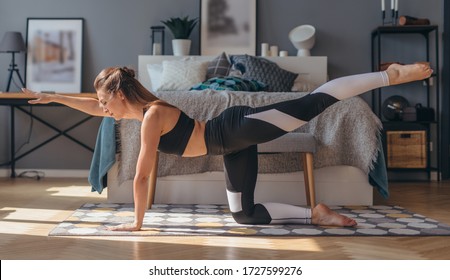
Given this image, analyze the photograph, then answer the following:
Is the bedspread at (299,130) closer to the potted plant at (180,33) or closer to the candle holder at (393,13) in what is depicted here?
the potted plant at (180,33)

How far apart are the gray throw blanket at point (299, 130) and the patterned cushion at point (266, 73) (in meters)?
1.57

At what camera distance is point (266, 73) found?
5160 mm

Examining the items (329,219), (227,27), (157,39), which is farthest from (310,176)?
(157,39)

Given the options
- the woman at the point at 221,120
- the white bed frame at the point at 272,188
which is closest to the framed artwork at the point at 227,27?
the white bed frame at the point at 272,188

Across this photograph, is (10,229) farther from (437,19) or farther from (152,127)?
(437,19)

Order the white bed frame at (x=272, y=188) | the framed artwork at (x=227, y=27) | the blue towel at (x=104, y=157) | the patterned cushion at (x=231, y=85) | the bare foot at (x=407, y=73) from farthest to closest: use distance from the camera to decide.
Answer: the framed artwork at (x=227, y=27) → the patterned cushion at (x=231, y=85) → the white bed frame at (x=272, y=188) → the blue towel at (x=104, y=157) → the bare foot at (x=407, y=73)

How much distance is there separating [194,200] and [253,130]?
1239 millimetres

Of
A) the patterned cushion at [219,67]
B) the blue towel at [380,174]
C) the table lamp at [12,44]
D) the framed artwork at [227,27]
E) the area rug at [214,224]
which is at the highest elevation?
the framed artwork at [227,27]

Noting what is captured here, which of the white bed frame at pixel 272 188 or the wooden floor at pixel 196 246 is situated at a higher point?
the white bed frame at pixel 272 188

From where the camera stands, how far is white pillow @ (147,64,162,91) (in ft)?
17.4

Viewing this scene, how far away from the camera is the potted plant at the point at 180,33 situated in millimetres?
5402

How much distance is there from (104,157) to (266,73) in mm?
2130

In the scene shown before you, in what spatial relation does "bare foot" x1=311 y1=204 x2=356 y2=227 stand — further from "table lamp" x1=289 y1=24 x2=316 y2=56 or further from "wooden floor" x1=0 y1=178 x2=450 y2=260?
"table lamp" x1=289 y1=24 x2=316 y2=56
